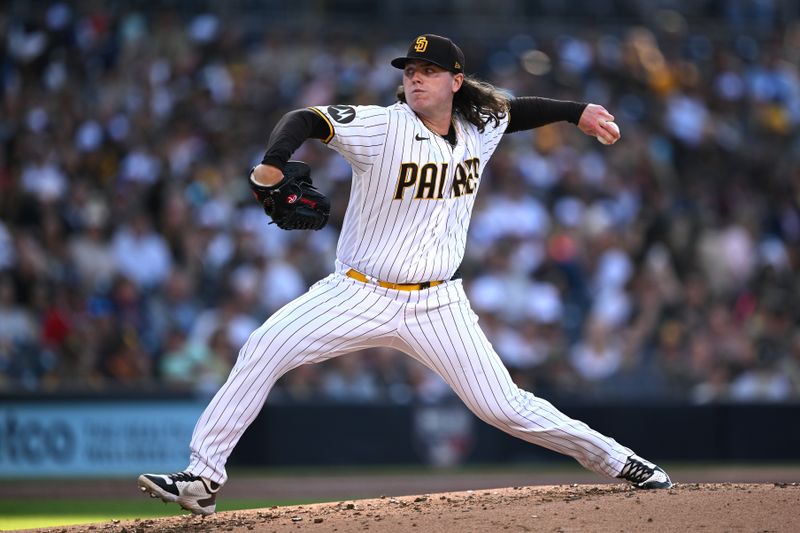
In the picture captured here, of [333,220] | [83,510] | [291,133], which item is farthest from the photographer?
[333,220]

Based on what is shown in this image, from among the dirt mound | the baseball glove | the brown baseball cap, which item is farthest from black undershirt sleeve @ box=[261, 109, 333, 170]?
the dirt mound

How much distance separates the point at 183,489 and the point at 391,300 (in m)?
1.26

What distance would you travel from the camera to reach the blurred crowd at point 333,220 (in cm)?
1190

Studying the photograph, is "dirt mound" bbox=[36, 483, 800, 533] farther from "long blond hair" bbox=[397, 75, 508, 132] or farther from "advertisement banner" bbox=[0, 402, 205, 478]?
"advertisement banner" bbox=[0, 402, 205, 478]

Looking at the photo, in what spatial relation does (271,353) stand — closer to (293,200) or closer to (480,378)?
(293,200)

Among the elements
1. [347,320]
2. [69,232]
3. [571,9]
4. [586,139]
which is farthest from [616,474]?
[571,9]

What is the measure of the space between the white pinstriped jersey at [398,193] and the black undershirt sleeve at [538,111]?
A: 1.79 ft

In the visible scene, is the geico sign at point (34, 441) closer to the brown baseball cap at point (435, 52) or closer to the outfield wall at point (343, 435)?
the outfield wall at point (343, 435)

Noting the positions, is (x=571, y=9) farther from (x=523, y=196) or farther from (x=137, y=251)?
(x=137, y=251)

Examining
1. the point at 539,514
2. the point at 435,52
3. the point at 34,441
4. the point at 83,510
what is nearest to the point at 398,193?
the point at 435,52

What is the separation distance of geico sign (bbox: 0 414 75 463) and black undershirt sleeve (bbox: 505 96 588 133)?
693 cm

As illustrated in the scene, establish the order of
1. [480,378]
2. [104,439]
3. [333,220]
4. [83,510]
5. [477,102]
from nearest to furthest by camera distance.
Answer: [480,378], [477,102], [83,510], [104,439], [333,220]

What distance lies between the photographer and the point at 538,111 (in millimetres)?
6086

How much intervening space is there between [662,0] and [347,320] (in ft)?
43.6
